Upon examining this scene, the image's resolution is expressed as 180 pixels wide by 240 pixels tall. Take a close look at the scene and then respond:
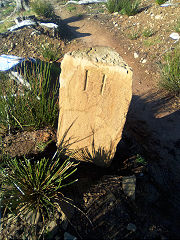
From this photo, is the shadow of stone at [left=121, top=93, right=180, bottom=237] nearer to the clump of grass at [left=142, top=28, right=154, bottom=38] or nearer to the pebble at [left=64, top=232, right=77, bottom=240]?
the pebble at [left=64, top=232, right=77, bottom=240]

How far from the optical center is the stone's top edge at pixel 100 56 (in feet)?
5.29

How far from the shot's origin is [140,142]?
2.81 meters

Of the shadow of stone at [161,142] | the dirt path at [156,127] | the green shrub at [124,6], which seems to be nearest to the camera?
the shadow of stone at [161,142]

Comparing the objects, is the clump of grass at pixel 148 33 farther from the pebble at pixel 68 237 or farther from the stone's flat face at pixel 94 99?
the pebble at pixel 68 237

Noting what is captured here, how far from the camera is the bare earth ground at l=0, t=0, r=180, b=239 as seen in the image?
5.16 ft

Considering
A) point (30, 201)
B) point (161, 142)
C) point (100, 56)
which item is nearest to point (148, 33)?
point (161, 142)

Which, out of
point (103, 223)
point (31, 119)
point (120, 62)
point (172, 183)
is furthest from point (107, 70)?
point (172, 183)

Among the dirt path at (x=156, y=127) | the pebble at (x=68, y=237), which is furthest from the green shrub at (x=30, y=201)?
the dirt path at (x=156, y=127)

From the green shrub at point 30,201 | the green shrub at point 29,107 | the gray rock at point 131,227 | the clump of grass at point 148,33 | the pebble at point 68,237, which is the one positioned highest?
the clump of grass at point 148,33

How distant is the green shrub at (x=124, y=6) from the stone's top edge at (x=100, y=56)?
667 centimetres

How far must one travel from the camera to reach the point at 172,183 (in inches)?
86.9

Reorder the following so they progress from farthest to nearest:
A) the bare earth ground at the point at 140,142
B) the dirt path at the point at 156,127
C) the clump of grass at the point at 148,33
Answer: the clump of grass at the point at 148,33 → the dirt path at the point at 156,127 → the bare earth ground at the point at 140,142

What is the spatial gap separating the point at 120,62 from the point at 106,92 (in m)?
0.29

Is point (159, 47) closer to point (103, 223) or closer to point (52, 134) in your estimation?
point (52, 134)
